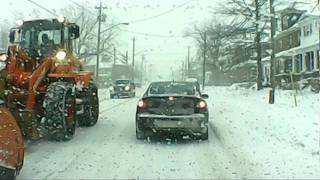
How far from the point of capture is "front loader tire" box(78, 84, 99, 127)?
1577 cm

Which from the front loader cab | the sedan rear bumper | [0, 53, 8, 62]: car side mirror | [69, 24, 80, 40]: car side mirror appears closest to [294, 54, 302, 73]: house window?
[69, 24, 80, 40]: car side mirror

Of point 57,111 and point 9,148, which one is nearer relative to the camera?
point 9,148

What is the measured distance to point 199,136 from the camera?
12.8 m

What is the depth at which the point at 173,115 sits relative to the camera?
40.5 ft

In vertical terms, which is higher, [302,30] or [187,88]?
[302,30]

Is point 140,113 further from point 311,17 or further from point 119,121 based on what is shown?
point 311,17

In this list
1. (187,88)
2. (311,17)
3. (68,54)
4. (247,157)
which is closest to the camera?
(247,157)

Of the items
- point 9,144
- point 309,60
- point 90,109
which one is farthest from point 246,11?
point 9,144

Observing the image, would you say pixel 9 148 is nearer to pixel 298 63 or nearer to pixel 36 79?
pixel 36 79

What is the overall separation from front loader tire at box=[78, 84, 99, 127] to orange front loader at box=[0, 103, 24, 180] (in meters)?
7.42

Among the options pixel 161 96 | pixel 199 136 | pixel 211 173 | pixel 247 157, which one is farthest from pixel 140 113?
pixel 211 173

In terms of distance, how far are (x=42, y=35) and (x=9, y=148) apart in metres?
6.77

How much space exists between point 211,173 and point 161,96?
4052 millimetres

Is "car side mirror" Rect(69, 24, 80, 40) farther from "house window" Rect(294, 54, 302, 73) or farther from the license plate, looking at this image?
"house window" Rect(294, 54, 302, 73)
